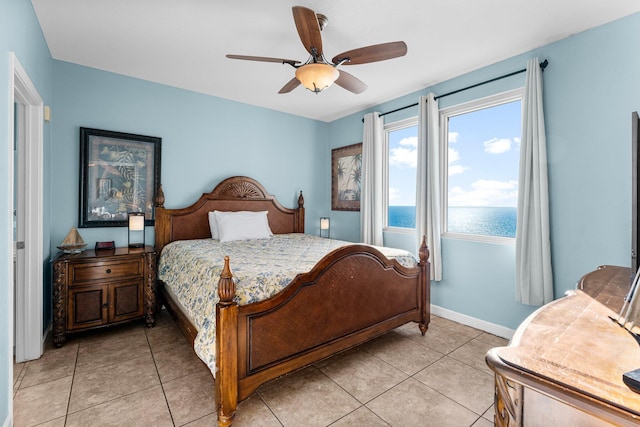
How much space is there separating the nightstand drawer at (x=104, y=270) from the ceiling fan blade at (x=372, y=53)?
2758mm

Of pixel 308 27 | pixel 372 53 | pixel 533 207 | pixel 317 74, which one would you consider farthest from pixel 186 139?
pixel 533 207

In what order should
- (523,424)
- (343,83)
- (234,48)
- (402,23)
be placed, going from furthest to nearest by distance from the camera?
(234,48), (343,83), (402,23), (523,424)

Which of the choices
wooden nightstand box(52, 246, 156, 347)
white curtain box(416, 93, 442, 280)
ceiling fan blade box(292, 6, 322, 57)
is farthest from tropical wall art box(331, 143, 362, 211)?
wooden nightstand box(52, 246, 156, 347)

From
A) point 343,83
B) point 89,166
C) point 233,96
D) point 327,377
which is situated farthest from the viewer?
point 233,96

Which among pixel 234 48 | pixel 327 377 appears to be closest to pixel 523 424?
pixel 327 377

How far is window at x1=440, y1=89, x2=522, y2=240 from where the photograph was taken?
10.1ft

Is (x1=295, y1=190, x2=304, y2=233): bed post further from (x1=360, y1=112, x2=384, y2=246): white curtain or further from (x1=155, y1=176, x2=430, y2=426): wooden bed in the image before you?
(x1=155, y1=176, x2=430, y2=426): wooden bed

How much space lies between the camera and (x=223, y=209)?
4086mm

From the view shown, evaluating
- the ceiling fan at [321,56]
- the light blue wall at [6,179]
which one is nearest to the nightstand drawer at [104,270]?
the light blue wall at [6,179]

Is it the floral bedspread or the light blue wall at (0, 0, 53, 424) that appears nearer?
the light blue wall at (0, 0, 53, 424)

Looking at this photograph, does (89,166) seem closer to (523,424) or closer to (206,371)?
(206,371)

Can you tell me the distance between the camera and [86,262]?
279cm

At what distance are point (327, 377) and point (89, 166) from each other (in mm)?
3270

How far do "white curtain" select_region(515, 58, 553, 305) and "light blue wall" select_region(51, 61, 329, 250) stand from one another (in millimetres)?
3084
